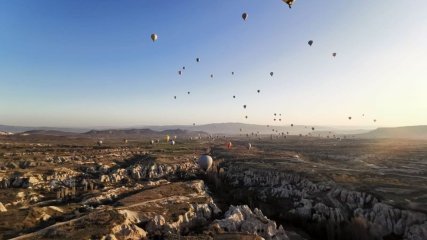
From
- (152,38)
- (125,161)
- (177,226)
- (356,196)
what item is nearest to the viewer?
(177,226)

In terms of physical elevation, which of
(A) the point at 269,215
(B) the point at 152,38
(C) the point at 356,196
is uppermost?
(B) the point at 152,38

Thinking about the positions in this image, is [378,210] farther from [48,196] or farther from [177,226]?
[48,196]

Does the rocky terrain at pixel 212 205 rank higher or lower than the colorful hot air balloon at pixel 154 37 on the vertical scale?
lower

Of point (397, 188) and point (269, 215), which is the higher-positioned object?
point (397, 188)

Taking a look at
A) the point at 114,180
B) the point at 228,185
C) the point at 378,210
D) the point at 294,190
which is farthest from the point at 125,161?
the point at 378,210

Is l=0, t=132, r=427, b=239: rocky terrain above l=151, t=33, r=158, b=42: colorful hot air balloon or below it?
below

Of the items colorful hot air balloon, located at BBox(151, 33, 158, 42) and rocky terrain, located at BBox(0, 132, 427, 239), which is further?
colorful hot air balloon, located at BBox(151, 33, 158, 42)

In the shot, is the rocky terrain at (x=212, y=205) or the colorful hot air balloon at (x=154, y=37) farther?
the colorful hot air balloon at (x=154, y=37)

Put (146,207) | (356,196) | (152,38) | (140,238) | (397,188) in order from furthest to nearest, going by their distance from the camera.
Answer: (152,38) → (397,188) → (356,196) → (146,207) → (140,238)

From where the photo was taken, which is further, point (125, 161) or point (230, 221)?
point (125, 161)

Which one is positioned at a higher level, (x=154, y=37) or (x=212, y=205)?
(x=154, y=37)

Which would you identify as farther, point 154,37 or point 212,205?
point 154,37
